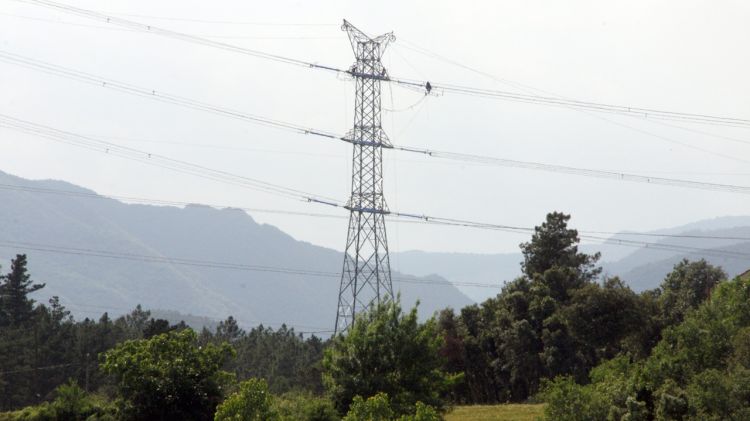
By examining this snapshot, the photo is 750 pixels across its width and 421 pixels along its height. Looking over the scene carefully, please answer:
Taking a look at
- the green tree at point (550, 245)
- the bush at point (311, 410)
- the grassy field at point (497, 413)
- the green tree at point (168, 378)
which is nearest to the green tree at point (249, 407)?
the bush at point (311, 410)

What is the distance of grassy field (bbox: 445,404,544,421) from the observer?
58713mm

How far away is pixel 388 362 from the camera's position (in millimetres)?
46062

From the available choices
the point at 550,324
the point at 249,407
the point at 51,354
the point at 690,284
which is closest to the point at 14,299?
the point at 51,354

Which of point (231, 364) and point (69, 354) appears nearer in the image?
point (69, 354)

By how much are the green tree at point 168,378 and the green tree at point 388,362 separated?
7.74 meters

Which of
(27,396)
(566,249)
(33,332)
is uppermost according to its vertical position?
(566,249)

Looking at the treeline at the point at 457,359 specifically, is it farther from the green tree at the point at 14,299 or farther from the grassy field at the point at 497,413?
the grassy field at the point at 497,413

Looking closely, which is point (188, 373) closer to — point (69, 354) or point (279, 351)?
point (69, 354)

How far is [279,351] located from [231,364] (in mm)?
12858

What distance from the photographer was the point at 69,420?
179 ft

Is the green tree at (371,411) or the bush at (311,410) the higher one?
the green tree at (371,411)

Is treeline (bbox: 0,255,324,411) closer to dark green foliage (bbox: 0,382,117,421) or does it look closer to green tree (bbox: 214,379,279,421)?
dark green foliage (bbox: 0,382,117,421)

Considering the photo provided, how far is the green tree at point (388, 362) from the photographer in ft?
150

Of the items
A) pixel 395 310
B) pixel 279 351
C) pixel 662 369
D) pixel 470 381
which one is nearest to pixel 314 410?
pixel 395 310
